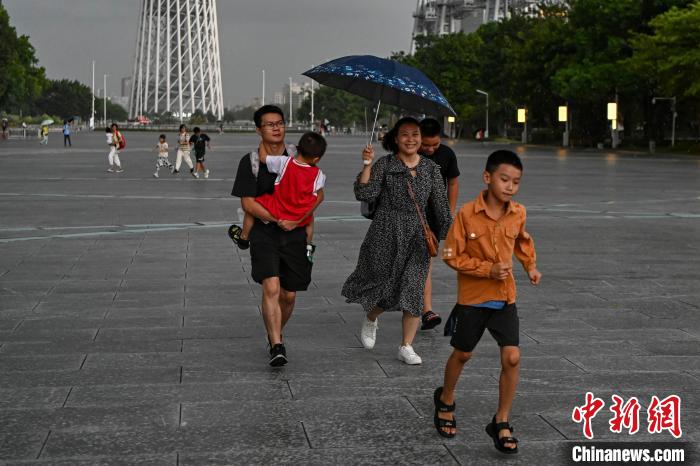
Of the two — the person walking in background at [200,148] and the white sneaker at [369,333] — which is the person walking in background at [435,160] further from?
the person walking in background at [200,148]

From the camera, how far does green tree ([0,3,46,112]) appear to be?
3086 inches

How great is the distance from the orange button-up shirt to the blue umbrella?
1.81 meters

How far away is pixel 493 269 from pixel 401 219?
6.53ft

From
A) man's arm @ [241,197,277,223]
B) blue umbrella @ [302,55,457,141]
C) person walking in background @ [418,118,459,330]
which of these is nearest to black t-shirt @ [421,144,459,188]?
person walking in background @ [418,118,459,330]

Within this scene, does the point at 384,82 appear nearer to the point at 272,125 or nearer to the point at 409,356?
the point at 272,125

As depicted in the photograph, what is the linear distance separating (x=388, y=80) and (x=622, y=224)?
1037 cm

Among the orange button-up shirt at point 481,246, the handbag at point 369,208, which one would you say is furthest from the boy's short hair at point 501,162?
the handbag at point 369,208

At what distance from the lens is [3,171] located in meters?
32.0

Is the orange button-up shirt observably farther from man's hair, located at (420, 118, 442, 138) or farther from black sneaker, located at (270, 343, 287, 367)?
man's hair, located at (420, 118, 442, 138)

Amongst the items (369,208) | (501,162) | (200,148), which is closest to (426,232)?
(369,208)

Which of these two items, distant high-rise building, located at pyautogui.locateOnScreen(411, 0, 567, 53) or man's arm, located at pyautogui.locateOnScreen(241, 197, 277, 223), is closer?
man's arm, located at pyautogui.locateOnScreen(241, 197, 277, 223)

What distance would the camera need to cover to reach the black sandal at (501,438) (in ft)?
16.4

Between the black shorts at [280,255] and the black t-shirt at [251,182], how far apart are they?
8.0 inches

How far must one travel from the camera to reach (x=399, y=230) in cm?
697
